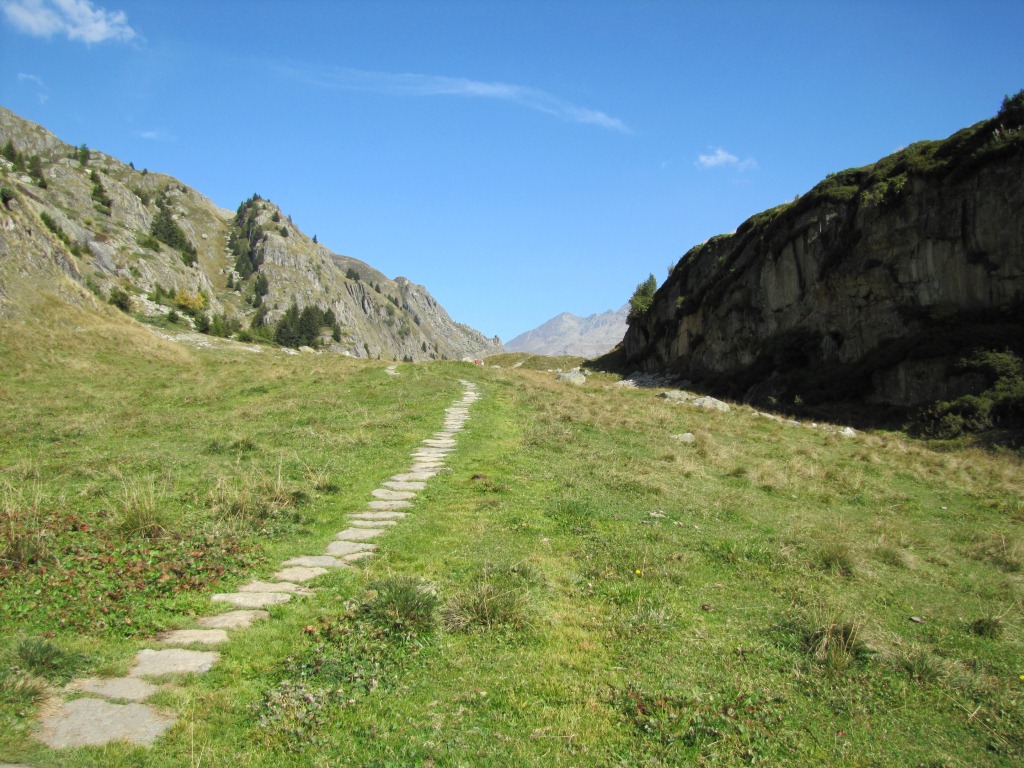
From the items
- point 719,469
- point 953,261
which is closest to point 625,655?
point 719,469

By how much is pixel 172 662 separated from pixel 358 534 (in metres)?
3.72

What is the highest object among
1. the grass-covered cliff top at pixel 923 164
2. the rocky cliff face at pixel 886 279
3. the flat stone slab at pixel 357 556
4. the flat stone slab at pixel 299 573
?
the grass-covered cliff top at pixel 923 164

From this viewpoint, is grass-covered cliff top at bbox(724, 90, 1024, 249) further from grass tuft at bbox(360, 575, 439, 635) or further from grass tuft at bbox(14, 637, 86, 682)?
grass tuft at bbox(14, 637, 86, 682)

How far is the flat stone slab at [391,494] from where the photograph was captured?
1057 cm

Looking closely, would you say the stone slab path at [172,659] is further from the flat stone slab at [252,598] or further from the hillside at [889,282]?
the hillside at [889,282]

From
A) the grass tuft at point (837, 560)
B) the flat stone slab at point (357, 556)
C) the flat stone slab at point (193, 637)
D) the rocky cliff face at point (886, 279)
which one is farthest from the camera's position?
the rocky cliff face at point (886, 279)

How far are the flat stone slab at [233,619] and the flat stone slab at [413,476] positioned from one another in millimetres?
5981

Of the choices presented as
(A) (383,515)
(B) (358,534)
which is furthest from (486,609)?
(A) (383,515)

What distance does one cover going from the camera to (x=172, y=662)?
496 cm

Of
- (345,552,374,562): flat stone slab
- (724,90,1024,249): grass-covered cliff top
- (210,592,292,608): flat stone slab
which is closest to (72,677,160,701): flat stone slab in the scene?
(210,592,292,608): flat stone slab

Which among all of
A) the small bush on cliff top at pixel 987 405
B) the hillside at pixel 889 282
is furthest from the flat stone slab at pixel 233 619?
the hillside at pixel 889 282

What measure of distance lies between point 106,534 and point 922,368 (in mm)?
41094

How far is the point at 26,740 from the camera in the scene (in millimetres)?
3721

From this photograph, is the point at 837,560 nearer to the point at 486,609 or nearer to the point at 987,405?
the point at 486,609
